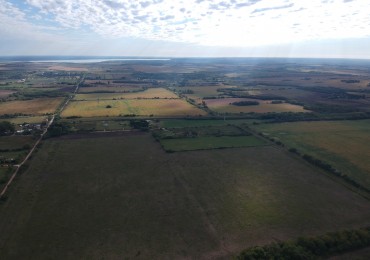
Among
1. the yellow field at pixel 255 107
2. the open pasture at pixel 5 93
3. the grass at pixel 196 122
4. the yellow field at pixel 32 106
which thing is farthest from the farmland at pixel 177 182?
the open pasture at pixel 5 93

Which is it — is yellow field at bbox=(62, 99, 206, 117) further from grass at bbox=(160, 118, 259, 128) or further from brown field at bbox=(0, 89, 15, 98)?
brown field at bbox=(0, 89, 15, 98)

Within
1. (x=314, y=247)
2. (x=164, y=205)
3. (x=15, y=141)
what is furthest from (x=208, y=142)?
(x=15, y=141)

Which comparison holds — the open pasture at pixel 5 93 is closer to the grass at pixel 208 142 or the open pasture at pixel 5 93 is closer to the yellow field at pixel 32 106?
the yellow field at pixel 32 106

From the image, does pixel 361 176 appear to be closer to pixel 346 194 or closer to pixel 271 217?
pixel 346 194

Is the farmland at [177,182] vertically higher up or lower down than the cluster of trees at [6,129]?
lower down

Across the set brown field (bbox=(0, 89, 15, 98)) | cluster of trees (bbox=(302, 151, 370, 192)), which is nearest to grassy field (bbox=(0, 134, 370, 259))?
cluster of trees (bbox=(302, 151, 370, 192))
